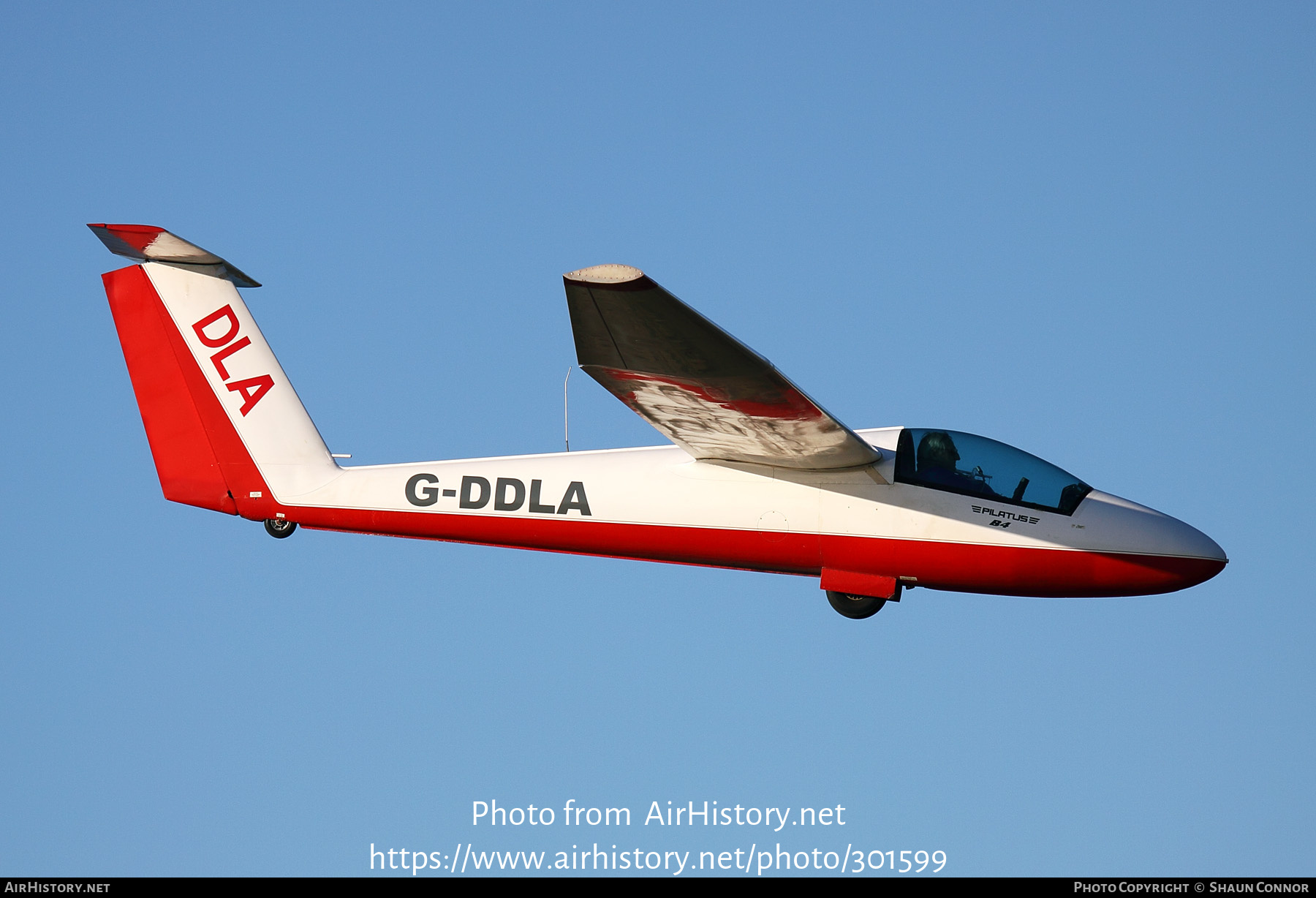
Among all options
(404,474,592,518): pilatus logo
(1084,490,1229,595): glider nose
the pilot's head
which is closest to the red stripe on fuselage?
(1084,490,1229,595): glider nose

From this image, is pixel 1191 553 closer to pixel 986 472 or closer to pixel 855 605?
pixel 986 472

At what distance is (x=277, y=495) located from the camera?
14.8m

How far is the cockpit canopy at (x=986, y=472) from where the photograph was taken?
1351cm

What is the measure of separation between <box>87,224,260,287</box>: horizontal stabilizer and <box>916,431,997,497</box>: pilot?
26.8 feet

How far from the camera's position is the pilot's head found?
13.7 m

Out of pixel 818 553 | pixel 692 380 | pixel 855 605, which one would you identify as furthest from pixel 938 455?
pixel 692 380

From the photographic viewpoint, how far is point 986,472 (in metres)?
13.6

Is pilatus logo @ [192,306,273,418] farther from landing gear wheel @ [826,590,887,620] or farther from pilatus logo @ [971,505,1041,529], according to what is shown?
pilatus logo @ [971,505,1041,529]

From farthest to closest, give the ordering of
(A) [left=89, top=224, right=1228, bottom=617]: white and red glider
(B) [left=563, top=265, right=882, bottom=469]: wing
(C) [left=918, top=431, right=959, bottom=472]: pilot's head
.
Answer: (C) [left=918, top=431, right=959, bottom=472]: pilot's head, (A) [left=89, top=224, right=1228, bottom=617]: white and red glider, (B) [left=563, top=265, right=882, bottom=469]: wing

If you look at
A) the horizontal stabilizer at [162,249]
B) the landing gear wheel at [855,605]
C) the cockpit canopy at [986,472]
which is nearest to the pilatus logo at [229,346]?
the horizontal stabilizer at [162,249]

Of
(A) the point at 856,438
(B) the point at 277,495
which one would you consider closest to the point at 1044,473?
(A) the point at 856,438

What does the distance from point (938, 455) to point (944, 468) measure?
0.15 meters

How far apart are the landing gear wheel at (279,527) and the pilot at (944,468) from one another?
701 centimetres

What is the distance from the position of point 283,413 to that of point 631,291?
6.71 meters
